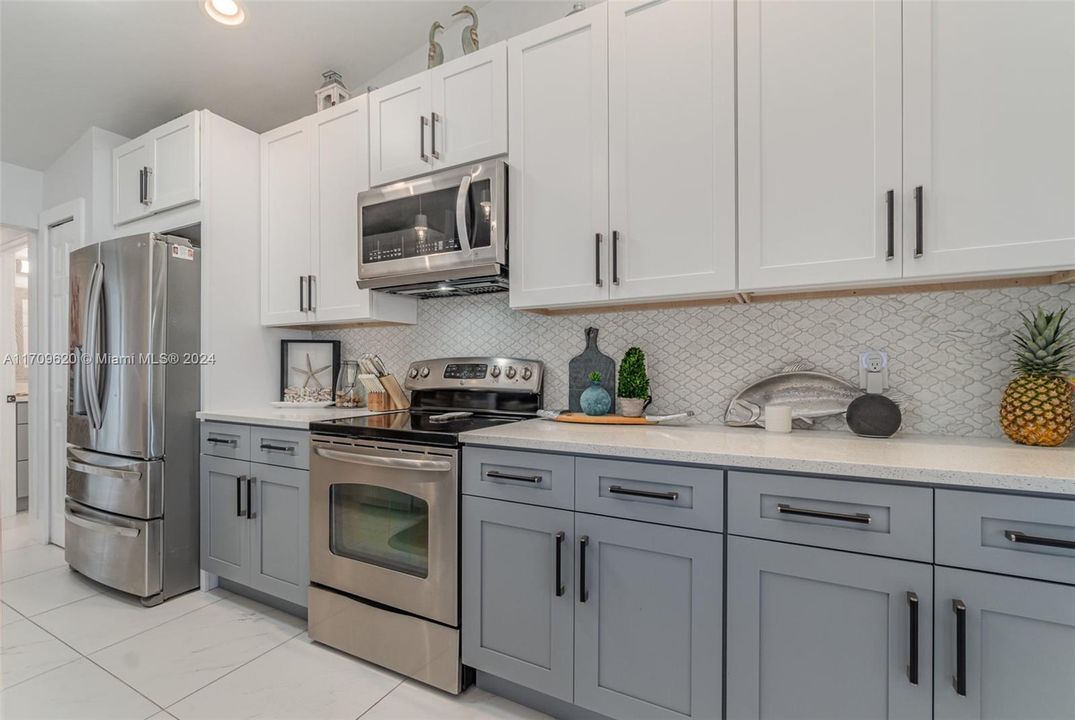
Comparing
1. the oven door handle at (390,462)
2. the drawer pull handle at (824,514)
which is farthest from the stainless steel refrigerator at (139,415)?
the drawer pull handle at (824,514)

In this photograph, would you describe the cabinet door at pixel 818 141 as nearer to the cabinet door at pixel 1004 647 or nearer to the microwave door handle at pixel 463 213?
the cabinet door at pixel 1004 647

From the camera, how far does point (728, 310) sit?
6.19ft

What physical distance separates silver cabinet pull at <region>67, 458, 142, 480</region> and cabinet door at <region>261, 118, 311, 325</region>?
3.23 ft

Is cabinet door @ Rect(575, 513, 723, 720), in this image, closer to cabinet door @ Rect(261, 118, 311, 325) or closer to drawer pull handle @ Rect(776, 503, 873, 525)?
drawer pull handle @ Rect(776, 503, 873, 525)

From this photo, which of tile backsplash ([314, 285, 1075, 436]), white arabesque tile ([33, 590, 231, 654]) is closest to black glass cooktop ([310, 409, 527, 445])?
tile backsplash ([314, 285, 1075, 436])

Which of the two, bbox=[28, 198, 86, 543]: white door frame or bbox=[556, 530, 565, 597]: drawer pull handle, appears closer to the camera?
bbox=[556, 530, 565, 597]: drawer pull handle

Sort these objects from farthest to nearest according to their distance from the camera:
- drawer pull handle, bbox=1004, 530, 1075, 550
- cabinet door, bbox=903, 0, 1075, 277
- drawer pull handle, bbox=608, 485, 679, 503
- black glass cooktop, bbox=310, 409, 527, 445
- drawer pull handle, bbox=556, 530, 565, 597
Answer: black glass cooktop, bbox=310, 409, 527, 445 → drawer pull handle, bbox=556, 530, 565, 597 → drawer pull handle, bbox=608, 485, 679, 503 → cabinet door, bbox=903, 0, 1075, 277 → drawer pull handle, bbox=1004, 530, 1075, 550

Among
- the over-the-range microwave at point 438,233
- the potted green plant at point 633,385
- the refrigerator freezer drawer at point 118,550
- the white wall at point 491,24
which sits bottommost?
the refrigerator freezer drawer at point 118,550

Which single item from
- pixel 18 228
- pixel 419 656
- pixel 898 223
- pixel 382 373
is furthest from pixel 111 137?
pixel 898 223

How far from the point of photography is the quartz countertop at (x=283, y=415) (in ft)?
7.05

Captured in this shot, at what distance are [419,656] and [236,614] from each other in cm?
114

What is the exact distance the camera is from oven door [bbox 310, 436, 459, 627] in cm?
167

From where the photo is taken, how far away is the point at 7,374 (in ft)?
12.1

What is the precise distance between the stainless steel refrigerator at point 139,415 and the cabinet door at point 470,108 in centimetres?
151
